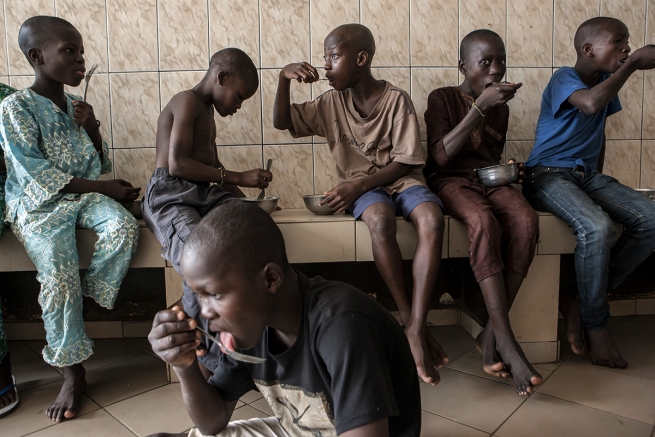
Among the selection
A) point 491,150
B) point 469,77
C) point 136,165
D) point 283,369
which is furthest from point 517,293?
point 136,165

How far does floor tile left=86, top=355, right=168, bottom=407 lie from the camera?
5.98 feet

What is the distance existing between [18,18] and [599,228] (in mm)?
2900

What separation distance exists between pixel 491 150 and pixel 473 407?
1245mm

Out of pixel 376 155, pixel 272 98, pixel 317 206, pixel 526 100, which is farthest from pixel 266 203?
pixel 526 100

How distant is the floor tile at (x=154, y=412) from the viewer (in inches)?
62.2

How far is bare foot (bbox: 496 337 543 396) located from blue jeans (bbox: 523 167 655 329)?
0.47m

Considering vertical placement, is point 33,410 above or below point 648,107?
below

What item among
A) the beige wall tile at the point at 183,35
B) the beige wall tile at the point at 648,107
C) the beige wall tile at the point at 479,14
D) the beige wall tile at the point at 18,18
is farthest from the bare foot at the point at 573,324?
the beige wall tile at the point at 18,18

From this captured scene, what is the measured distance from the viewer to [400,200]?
6.66ft

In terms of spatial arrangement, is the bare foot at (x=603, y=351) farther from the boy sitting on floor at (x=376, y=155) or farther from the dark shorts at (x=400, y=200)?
the dark shorts at (x=400, y=200)

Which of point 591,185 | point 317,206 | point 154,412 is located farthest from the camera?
point 591,185

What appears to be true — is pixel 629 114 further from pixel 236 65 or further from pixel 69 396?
pixel 69 396

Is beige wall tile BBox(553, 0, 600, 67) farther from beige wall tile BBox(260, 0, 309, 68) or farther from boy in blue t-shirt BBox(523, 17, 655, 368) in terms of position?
beige wall tile BBox(260, 0, 309, 68)

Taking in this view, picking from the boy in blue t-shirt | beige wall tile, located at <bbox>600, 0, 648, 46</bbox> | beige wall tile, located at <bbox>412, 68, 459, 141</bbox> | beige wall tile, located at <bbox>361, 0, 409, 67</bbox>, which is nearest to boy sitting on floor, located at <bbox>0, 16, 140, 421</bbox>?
beige wall tile, located at <bbox>361, 0, 409, 67</bbox>
